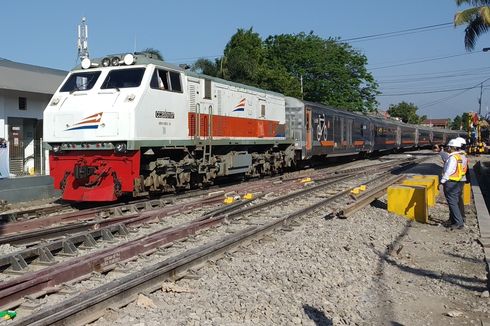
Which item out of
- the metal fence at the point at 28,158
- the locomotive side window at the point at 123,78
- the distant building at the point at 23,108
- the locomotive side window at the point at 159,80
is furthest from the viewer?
the metal fence at the point at 28,158

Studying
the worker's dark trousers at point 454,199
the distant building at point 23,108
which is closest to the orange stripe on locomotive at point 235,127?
the distant building at point 23,108

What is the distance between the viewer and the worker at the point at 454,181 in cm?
1016

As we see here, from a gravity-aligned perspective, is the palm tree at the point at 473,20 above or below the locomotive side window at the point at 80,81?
above

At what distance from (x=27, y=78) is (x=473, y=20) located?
60.9ft

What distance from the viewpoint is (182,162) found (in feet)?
44.0

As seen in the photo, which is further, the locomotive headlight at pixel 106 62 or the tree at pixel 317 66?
the tree at pixel 317 66

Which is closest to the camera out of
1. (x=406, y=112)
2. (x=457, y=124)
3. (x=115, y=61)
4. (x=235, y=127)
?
(x=115, y=61)

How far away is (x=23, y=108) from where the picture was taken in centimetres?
1750

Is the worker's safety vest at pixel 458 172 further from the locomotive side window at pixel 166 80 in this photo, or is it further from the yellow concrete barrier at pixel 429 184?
the locomotive side window at pixel 166 80

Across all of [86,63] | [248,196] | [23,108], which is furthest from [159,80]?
[23,108]

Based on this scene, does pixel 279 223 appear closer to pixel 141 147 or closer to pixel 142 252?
pixel 142 252

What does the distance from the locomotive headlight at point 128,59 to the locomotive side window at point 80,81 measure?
83cm

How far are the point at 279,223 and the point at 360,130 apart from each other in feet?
74.0

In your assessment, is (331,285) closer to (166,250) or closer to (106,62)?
(166,250)
